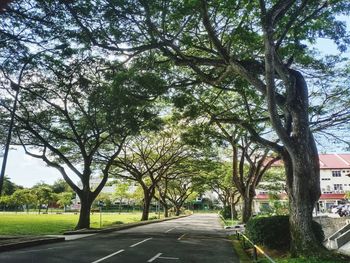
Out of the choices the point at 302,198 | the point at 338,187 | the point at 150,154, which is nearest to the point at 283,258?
the point at 302,198

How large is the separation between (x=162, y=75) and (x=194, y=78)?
1.80m

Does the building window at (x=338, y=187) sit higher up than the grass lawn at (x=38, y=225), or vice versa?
the building window at (x=338, y=187)

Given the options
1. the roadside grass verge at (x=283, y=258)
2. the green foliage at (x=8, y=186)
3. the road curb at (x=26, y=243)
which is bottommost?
the roadside grass verge at (x=283, y=258)

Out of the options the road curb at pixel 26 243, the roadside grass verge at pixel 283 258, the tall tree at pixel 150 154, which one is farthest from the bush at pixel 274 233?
the tall tree at pixel 150 154

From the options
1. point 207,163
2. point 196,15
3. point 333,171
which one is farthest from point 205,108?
point 333,171

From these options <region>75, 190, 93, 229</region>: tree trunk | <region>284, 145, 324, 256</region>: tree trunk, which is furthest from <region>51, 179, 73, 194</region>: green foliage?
<region>284, 145, 324, 256</region>: tree trunk

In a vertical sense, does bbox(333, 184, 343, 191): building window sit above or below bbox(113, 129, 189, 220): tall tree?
below

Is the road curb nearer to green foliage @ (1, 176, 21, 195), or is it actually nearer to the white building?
the white building

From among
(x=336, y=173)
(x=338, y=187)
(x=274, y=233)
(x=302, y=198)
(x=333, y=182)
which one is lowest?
(x=274, y=233)

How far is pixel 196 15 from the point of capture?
1357cm

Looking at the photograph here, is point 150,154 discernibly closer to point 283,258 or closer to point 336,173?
point 283,258

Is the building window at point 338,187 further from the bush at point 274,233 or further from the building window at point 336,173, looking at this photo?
the bush at point 274,233

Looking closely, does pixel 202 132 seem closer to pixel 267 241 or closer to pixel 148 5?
pixel 267 241

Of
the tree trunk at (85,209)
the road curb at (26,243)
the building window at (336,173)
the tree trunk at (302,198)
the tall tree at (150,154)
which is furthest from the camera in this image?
the building window at (336,173)
